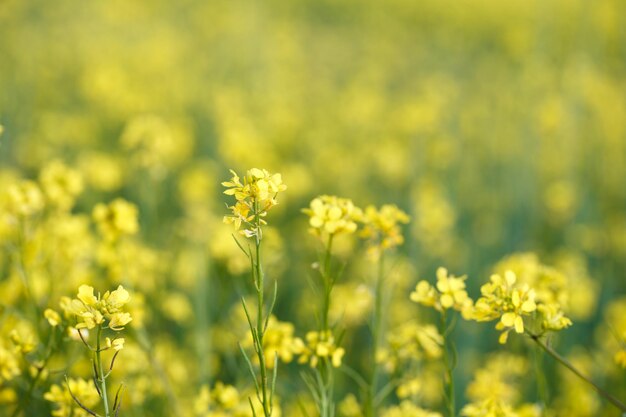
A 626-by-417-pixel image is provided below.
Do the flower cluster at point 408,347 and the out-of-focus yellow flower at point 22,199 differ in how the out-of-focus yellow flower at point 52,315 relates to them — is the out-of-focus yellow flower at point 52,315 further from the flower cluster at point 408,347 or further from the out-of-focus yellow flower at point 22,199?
the flower cluster at point 408,347

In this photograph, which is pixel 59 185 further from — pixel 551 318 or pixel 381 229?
pixel 551 318

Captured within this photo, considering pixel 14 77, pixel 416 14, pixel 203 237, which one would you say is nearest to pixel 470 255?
pixel 203 237

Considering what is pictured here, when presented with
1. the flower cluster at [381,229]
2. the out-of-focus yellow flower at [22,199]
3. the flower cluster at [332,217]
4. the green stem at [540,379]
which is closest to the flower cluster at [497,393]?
the green stem at [540,379]

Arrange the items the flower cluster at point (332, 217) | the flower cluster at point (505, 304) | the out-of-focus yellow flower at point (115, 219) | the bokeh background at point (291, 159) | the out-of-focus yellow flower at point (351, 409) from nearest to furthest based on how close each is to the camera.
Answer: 1. the flower cluster at point (505, 304)
2. the flower cluster at point (332, 217)
3. the out-of-focus yellow flower at point (351, 409)
4. the out-of-focus yellow flower at point (115, 219)
5. the bokeh background at point (291, 159)

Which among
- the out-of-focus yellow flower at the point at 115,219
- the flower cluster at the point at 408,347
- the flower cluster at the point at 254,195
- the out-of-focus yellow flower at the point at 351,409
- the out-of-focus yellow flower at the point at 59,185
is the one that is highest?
the out-of-focus yellow flower at the point at 59,185

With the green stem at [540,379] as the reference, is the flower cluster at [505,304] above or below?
above

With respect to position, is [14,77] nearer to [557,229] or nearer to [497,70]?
[557,229]

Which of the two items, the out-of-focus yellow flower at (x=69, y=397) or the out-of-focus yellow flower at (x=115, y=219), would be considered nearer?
the out-of-focus yellow flower at (x=69, y=397)
